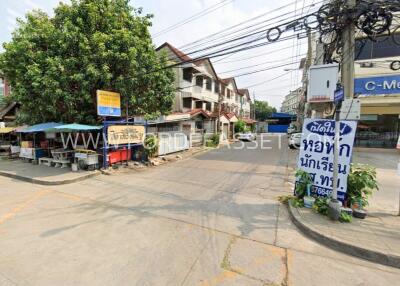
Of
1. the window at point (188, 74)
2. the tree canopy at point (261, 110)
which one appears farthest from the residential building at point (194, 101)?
the tree canopy at point (261, 110)

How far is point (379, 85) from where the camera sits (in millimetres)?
16109

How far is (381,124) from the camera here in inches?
692

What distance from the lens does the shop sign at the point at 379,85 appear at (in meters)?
15.7

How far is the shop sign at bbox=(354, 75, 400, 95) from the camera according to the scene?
15.7 metres

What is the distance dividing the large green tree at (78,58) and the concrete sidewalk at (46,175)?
2.81m

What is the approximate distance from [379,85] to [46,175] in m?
21.5

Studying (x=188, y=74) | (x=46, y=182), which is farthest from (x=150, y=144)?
(x=188, y=74)

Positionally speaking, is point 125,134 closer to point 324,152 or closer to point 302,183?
point 302,183

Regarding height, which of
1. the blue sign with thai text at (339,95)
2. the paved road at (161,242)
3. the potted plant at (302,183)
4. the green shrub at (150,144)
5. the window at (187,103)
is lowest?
the paved road at (161,242)

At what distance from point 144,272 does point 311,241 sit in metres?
3.17

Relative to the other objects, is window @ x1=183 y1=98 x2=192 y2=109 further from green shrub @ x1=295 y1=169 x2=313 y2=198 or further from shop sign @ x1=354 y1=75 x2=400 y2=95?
green shrub @ x1=295 y1=169 x2=313 y2=198

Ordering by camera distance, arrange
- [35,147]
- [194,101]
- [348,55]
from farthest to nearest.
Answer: [194,101] < [35,147] < [348,55]

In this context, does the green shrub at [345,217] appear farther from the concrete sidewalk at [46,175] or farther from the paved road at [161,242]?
the concrete sidewalk at [46,175]

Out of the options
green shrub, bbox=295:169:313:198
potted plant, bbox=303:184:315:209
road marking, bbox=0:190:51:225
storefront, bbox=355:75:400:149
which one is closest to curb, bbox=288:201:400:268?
potted plant, bbox=303:184:315:209
